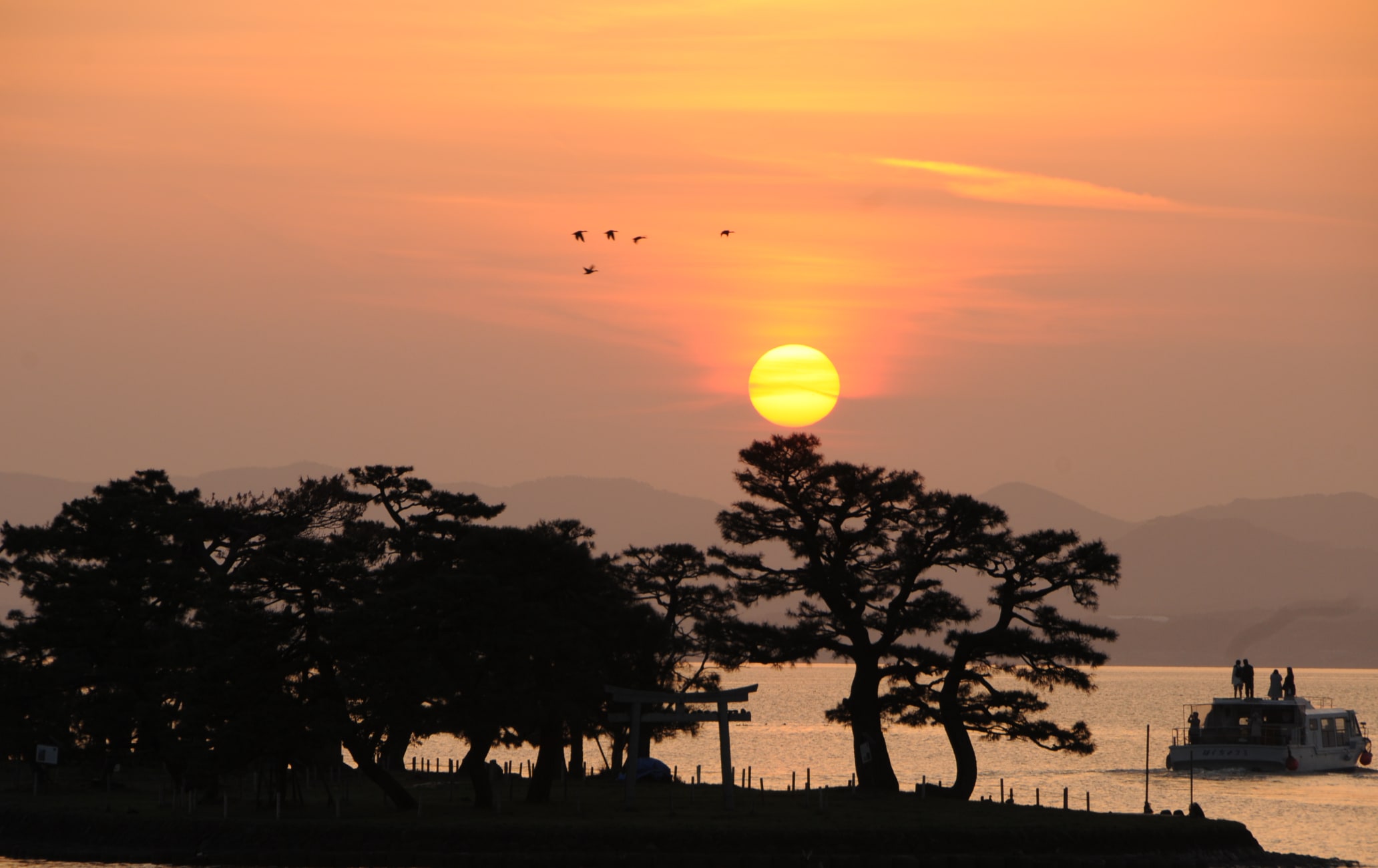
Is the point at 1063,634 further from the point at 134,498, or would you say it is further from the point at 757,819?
the point at 134,498

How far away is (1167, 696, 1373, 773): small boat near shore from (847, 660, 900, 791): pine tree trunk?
5268 centimetres

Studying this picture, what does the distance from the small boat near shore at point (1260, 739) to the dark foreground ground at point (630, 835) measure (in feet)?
171

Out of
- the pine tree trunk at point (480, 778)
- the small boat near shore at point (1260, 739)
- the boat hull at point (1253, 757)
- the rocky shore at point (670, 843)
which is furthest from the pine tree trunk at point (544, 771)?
the boat hull at point (1253, 757)

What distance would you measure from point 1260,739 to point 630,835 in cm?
7514

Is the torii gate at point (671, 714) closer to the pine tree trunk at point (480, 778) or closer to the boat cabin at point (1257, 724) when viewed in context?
the pine tree trunk at point (480, 778)

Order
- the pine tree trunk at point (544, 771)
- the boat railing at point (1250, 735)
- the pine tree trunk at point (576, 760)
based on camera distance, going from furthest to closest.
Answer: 1. the boat railing at point (1250, 735)
2. the pine tree trunk at point (576, 760)
3. the pine tree trunk at point (544, 771)

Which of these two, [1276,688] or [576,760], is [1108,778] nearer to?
[1276,688]

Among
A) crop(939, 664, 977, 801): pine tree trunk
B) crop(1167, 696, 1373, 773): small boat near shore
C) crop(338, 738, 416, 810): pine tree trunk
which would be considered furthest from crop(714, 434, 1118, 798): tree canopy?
crop(1167, 696, 1373, 773): small boat near shore

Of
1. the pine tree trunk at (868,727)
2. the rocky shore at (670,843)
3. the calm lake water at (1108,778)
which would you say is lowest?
the calm lake water at (1108,778)

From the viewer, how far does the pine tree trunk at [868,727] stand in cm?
6512

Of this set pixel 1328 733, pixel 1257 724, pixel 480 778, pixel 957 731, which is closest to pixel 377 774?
pixel 480 778

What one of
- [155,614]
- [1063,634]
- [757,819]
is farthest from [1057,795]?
[155,614]

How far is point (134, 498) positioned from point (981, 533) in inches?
1407

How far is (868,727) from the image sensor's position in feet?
215
